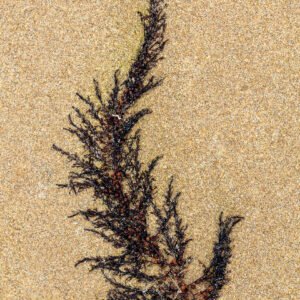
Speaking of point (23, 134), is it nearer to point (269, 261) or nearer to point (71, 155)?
point (71, 155)

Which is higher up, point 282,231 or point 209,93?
point 209,93

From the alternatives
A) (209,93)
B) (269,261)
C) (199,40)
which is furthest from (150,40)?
(269,261)

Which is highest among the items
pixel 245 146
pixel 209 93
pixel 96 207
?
pixel 209 93

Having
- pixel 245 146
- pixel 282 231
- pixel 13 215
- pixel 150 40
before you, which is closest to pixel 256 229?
pixel 282 231

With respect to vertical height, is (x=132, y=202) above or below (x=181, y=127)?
below
